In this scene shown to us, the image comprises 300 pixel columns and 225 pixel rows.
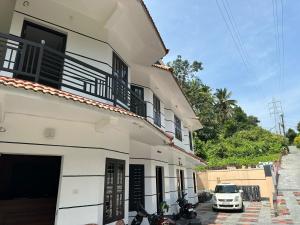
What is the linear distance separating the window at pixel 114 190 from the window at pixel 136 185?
228 cm

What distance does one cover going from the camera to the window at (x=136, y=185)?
9.32 m

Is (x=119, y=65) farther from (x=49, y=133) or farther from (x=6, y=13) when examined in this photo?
(x=49, y=133)

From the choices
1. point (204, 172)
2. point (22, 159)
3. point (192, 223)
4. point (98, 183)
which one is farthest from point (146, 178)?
point (204, 172)

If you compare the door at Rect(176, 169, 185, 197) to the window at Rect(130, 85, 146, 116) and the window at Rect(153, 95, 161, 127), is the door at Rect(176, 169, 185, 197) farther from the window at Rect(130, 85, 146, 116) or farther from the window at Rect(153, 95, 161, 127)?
the window at Rect(130, 85, 146, 116)

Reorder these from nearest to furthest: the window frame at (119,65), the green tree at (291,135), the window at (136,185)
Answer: the window frame at (119,65) < the window at (136,185) < the green tree at (291,135)

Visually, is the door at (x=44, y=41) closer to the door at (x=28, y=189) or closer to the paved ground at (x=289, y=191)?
the door at (x=28, y=189)

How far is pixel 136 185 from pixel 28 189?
415 centimetres

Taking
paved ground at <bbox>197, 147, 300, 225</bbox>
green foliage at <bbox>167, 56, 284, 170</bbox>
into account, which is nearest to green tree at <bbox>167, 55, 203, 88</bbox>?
green foliage at <bbox>167, 56, 284, 170</bbox>

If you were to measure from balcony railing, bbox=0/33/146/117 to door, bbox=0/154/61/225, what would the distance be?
207 cm

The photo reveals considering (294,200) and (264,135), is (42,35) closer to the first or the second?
(294,200)

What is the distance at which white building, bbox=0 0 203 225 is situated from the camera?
482 cm

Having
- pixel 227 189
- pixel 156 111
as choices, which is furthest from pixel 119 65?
pixel 227 189

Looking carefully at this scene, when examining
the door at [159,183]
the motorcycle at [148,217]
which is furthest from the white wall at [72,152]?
the door at [159,183]

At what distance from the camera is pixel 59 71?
5.79 metres
